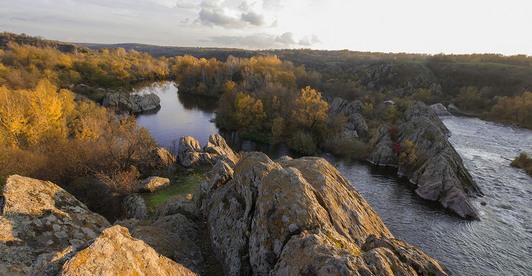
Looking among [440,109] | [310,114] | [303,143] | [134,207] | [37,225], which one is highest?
[37,225]

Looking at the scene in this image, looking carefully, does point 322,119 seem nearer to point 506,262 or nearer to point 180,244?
point 506,262

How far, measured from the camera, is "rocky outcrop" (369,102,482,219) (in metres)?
33.5

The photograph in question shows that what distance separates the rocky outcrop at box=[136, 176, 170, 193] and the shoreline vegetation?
1.14 metres

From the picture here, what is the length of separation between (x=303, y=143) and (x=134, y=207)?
34943 millimetres

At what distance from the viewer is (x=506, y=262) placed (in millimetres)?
23969

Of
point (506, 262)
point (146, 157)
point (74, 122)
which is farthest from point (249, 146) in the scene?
point (506, 262)

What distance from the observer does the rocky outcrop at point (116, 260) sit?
677cm

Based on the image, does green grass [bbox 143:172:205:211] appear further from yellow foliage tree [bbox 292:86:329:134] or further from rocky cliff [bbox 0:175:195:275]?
yellow foliage tree [bbox 292:86:329:134]

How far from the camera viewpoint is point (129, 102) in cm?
7844

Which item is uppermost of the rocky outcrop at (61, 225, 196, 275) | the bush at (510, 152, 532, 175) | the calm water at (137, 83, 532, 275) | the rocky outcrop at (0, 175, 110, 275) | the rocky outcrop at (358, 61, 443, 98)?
the rocky outcrop at (358, 61, 443, 98)

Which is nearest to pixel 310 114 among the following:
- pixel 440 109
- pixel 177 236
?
pixel 177 236

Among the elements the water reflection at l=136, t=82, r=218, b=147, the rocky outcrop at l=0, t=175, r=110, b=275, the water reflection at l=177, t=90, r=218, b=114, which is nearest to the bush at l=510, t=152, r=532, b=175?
the water reflection at l=136, t=82, r=218, b=147

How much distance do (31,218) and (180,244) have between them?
20.5 feet

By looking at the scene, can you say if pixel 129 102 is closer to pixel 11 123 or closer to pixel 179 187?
pixel 11 123
